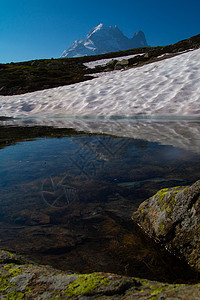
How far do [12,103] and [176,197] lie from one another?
82.1 ft

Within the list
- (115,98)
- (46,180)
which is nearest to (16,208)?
(46,180)

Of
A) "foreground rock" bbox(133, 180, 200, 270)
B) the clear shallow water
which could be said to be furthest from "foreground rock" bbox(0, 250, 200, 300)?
"foreground rock" bbox(133, 180, 200, 270)

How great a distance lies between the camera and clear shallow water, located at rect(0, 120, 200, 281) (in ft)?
8.02


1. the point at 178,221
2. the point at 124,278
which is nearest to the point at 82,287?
the point at 124,278

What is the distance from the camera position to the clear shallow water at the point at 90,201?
2445 mm

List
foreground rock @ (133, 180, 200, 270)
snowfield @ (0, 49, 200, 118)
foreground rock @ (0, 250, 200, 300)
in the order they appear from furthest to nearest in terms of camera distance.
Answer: snowfield @ (0, 49, 200, 118) < foreground rock @ (133, 180, 200, 270) < foreground rock @ (0, 250, 200, 300)

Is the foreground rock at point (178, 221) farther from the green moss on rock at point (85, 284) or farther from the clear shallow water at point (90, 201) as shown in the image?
the green moss on rock at point (85, 284)

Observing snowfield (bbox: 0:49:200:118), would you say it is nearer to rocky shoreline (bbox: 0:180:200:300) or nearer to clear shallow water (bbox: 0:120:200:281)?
clear shallow water (bbox: 0:120:200:281)

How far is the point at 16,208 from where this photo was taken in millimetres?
3633

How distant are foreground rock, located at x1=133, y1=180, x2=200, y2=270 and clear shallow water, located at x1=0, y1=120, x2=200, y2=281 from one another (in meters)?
0.13

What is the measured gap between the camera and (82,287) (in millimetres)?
1644

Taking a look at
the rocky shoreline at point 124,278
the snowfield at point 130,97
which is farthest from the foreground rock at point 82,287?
the snowfield at point 130,97

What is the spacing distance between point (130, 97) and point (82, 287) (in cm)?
1830

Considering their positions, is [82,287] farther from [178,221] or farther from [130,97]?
[130,97]
